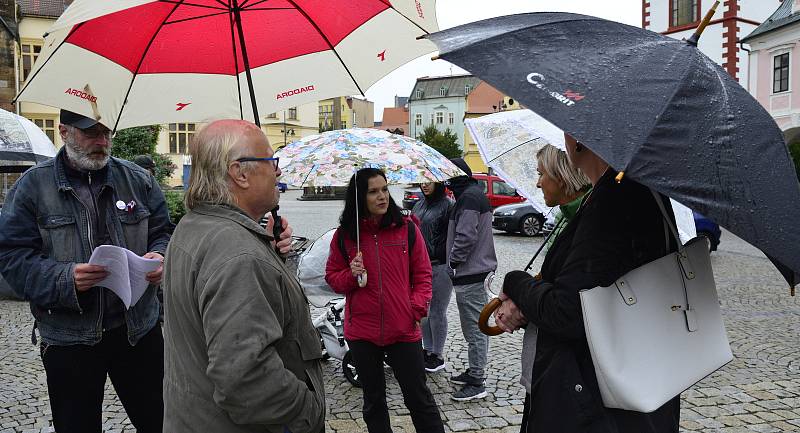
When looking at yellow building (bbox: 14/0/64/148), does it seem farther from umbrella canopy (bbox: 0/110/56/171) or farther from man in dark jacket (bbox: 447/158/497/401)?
man in dark jacket (bbox: 447/158/497/401)

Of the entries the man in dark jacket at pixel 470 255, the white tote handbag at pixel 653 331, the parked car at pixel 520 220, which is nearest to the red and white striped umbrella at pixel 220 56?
the white tote handbag at pixel 653 331

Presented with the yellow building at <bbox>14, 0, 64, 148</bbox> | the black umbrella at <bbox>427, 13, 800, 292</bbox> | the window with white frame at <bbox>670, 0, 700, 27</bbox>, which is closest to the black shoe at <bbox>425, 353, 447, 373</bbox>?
the black umbrella at <bbox>427, 13, 800, 292</bbox>

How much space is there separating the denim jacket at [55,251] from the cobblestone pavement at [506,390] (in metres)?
1.99

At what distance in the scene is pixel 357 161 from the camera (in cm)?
421

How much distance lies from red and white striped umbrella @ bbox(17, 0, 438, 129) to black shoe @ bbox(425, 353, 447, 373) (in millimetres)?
3200

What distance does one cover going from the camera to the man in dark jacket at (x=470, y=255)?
5.33 m

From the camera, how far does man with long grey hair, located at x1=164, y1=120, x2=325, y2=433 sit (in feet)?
6.02

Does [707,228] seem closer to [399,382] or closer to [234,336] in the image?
[399,382]

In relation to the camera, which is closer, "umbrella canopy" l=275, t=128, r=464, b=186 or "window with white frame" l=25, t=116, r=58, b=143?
"umbrella canopy" l=275, t=128, r=464, b=186

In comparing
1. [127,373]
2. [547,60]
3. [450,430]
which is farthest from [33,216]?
[450,430]

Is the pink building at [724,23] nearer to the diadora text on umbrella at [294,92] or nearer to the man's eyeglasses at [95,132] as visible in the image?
the diadora text on umbrella at [294,92]

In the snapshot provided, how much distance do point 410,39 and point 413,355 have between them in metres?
1.84

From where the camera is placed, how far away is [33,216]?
2.88m

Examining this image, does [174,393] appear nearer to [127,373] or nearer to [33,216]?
[127,373]
